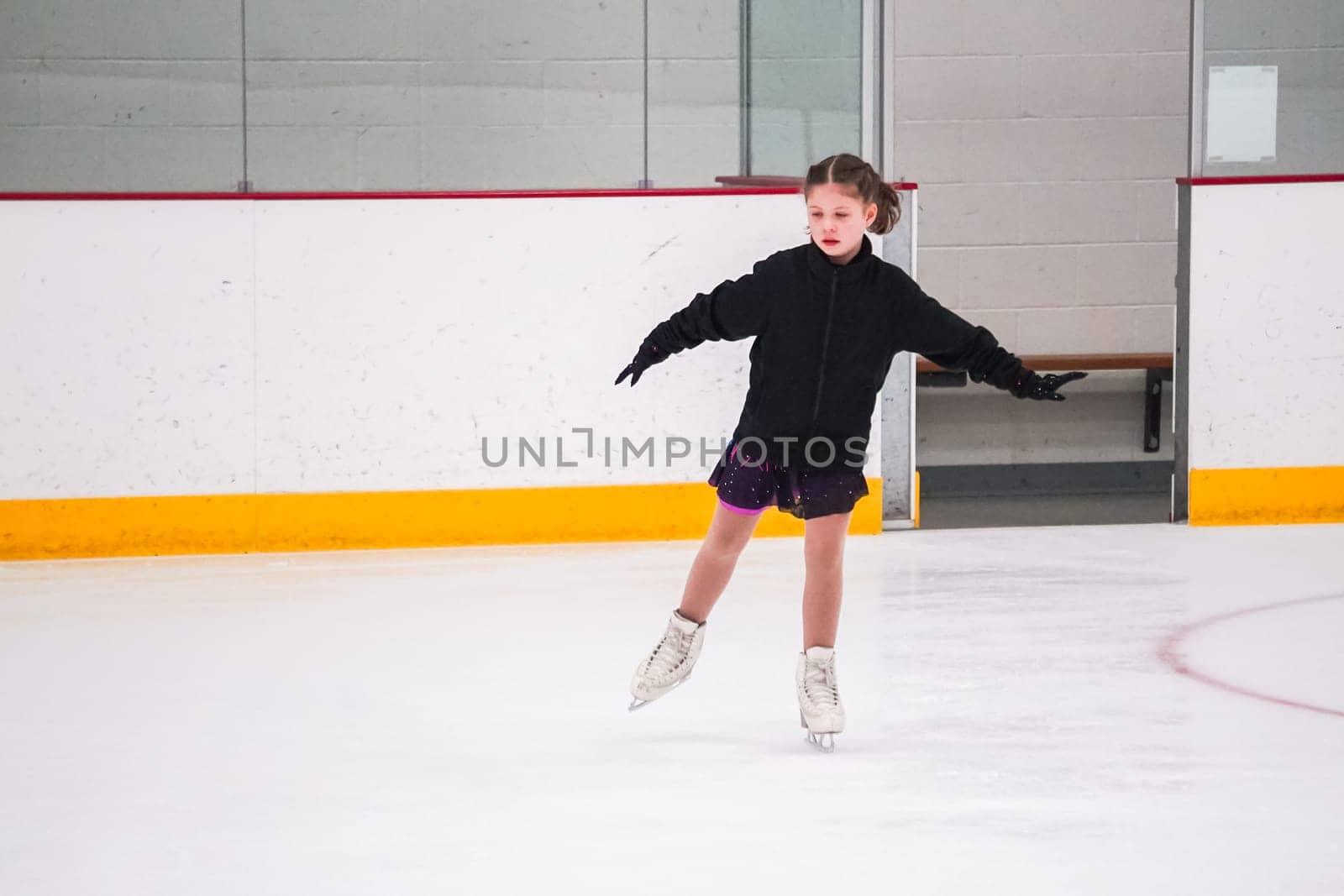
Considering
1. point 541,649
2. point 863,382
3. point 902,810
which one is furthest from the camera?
point 541,649

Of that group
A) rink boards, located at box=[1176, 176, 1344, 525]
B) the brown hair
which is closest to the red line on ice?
the brown hair

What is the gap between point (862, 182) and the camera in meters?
3.13

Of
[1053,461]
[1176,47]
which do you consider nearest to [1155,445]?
[1053,461]

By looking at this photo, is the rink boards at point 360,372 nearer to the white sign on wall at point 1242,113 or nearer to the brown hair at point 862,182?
the white sign on wall at point 1242,113

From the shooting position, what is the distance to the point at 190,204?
18.4 ft

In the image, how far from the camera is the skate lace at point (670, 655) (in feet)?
11.3

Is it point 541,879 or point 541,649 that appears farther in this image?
point 541,649

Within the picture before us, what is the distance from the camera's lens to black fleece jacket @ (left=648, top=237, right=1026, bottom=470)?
3.18 metres

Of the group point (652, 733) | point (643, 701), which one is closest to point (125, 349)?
point (643, 701)

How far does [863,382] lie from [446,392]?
9.06ft

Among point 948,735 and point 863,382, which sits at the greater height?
point 863,382

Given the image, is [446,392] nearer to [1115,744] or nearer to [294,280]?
[294,280]

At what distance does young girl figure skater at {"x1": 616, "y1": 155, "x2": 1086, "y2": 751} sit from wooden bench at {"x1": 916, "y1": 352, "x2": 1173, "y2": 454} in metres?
3.74

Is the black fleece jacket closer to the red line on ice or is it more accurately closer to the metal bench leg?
the red line on ice
